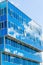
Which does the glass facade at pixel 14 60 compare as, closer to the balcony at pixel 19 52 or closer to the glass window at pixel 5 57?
the glass window at pixel 5 57

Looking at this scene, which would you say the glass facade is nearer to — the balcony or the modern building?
the modern building

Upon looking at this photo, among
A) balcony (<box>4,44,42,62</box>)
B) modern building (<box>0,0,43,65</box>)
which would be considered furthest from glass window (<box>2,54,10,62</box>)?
balcony (<box>4,44,42,62</box>)

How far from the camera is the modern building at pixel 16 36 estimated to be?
45.4 metres

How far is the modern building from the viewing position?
4544cm

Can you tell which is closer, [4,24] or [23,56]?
[4,24]

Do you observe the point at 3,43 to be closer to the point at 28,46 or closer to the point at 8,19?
the point at 8,19

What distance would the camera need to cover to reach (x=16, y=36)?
157ft

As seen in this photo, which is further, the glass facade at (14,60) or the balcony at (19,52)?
the glass facade at (14,60)

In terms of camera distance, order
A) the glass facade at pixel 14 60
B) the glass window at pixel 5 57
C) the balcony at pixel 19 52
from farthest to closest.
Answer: the glass facade at pixel 14 60, the glass window at pixel 5 57, the balcony at pixel 19 52

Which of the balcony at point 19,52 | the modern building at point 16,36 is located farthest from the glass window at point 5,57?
the balcony at point 19,52

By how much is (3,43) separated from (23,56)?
836 cm

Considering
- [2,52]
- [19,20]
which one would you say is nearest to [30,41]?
[19,20]

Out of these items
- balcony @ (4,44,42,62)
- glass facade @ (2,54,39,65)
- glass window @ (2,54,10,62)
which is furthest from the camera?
glass facade @ (2,54,39,65)

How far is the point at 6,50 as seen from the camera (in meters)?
44.9
